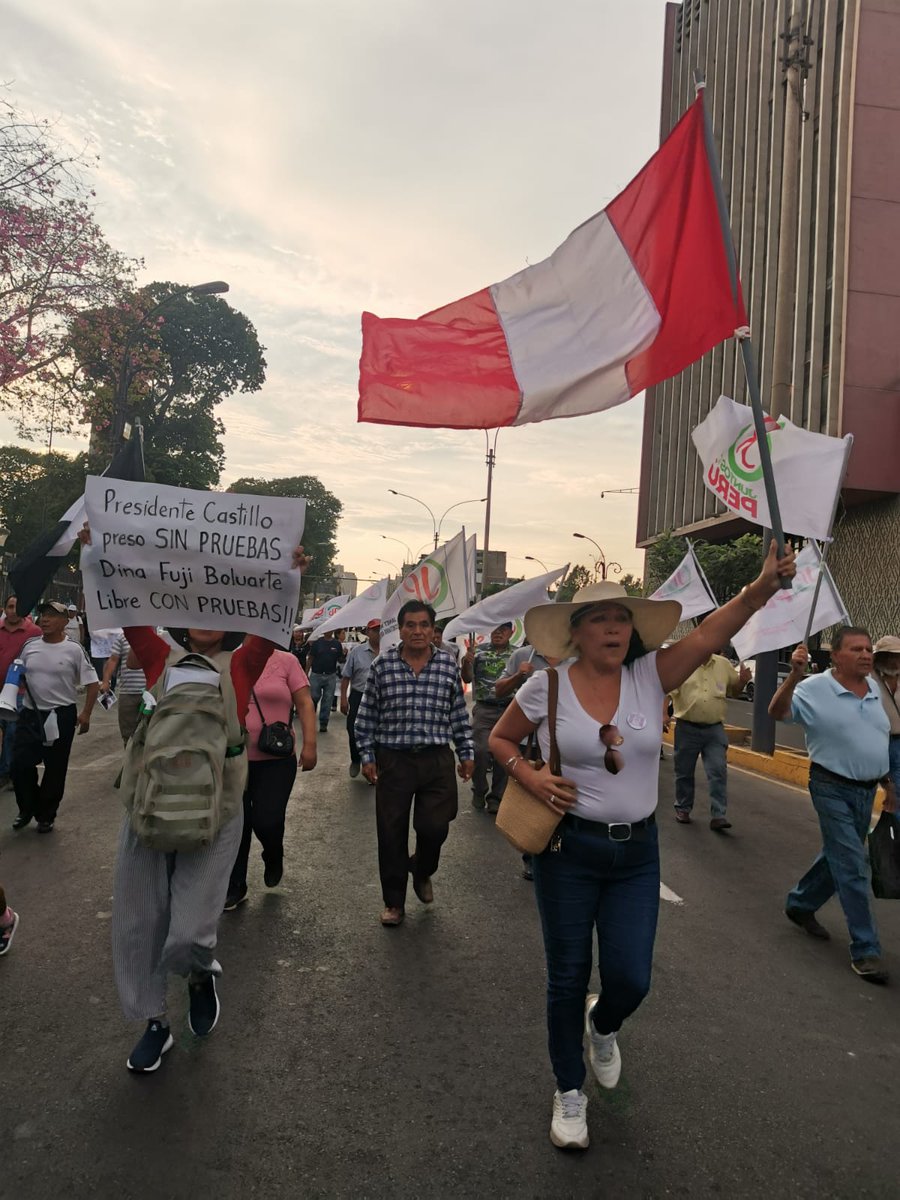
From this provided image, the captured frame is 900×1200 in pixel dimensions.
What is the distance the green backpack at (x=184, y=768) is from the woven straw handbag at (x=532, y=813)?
1020 millimetres

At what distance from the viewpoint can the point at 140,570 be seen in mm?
3725

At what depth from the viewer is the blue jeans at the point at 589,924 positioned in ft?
9.34

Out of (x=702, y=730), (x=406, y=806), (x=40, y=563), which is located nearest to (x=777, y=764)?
(x=702, y=730)

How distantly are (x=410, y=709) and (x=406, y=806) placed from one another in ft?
1.83

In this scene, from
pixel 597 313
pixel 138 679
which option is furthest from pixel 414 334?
pixel 138 679

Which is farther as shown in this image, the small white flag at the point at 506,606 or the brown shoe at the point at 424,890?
the small white flag at the point at 506,606

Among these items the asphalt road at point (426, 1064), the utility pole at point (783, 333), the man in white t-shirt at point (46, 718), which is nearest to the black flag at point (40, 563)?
the man in white t-shirt at point (46, 718)

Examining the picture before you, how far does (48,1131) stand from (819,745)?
3.86 m

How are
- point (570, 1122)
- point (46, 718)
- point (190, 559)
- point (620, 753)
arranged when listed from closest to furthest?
Answer: 1. point (570, 1122)
2. point (620, 753)
3. point (190, 559)
4. point (46, 718)

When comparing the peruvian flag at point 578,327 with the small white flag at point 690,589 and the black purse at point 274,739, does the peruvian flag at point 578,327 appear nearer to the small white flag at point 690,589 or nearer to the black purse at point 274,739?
the black purse at point 274,739

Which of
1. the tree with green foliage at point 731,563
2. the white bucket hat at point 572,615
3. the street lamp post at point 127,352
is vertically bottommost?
the white bucket hat at point 572,615

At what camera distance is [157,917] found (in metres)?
3.18

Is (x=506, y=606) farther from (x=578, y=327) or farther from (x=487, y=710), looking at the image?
(x=578, y=327)

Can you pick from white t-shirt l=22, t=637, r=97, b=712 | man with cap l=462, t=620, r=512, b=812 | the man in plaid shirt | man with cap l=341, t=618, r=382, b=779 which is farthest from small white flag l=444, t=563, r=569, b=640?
white t-shirt l=22, t=637, r=97, b=712
